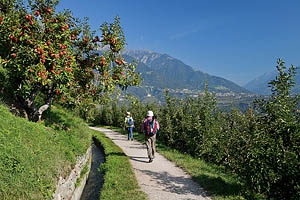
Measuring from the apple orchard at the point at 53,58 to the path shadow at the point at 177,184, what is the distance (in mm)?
4091

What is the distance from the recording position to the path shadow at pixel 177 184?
684 cm

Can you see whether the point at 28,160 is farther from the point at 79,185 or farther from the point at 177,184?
the point at 177,184

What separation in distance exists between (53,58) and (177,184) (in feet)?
20.8

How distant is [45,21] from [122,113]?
30232 millimetres

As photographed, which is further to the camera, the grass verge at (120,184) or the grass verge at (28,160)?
the grass verge at (120,184)

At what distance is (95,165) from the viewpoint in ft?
43.2

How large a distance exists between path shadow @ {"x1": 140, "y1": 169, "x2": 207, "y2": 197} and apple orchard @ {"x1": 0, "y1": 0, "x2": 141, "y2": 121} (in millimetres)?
4091

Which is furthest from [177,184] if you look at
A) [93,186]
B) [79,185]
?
[93,186]

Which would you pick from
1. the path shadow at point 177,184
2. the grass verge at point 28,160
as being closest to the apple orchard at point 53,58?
the grass verge at point 28,160

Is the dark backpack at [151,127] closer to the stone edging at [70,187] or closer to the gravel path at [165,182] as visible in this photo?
the gravel path at [165,182]

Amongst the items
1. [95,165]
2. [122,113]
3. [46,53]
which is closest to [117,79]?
[46,53]

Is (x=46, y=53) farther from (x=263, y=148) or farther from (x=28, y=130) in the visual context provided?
(x=263, y=148)

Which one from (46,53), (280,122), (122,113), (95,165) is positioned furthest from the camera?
(122,113)

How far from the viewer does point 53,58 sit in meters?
7.10
